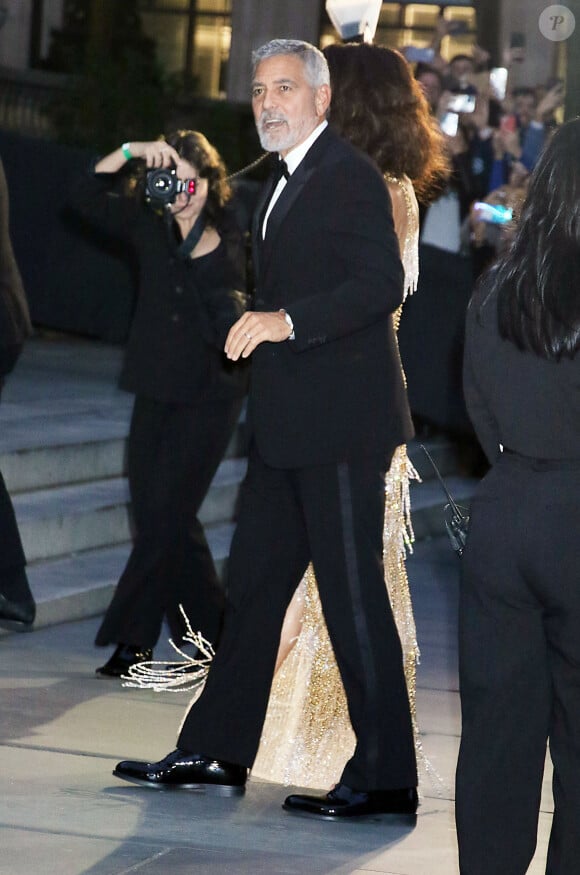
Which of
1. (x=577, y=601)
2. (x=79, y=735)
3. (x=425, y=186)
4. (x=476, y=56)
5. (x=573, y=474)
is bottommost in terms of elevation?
(x=79, y=735)

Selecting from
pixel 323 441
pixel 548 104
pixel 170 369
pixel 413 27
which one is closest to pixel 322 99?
pixel 323 441

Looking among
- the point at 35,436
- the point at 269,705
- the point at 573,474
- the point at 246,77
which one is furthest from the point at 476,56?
the point at 246,77

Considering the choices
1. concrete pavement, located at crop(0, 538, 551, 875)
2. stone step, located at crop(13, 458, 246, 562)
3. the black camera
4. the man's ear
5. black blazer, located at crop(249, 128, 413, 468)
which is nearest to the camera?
concrete pavement, located at crop(0, 538, 551, 875)

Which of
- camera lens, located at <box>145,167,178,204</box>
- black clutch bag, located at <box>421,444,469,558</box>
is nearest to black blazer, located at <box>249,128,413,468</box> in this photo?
black clutch bag, located at <box>421,444,469,558</box>

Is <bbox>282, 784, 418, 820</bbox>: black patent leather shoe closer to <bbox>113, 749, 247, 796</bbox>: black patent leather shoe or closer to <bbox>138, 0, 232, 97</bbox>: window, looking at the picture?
Answer: <bbox>113, 749, 247, 796</bbox>: black patent leather shoe

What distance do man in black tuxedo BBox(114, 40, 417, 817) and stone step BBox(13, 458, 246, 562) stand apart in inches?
120

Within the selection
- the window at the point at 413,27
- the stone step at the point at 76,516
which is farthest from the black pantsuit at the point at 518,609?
the window at the point at 413,27

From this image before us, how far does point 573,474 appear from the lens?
Answer: 3.66 metres

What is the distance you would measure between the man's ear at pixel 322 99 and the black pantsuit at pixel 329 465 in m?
0.07

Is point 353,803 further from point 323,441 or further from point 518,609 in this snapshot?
point 518,609

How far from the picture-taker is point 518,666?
3.73m

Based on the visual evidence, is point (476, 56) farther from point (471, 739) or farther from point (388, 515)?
point (471, 739)

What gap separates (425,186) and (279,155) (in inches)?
26.1

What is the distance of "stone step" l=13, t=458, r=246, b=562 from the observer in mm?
7883
